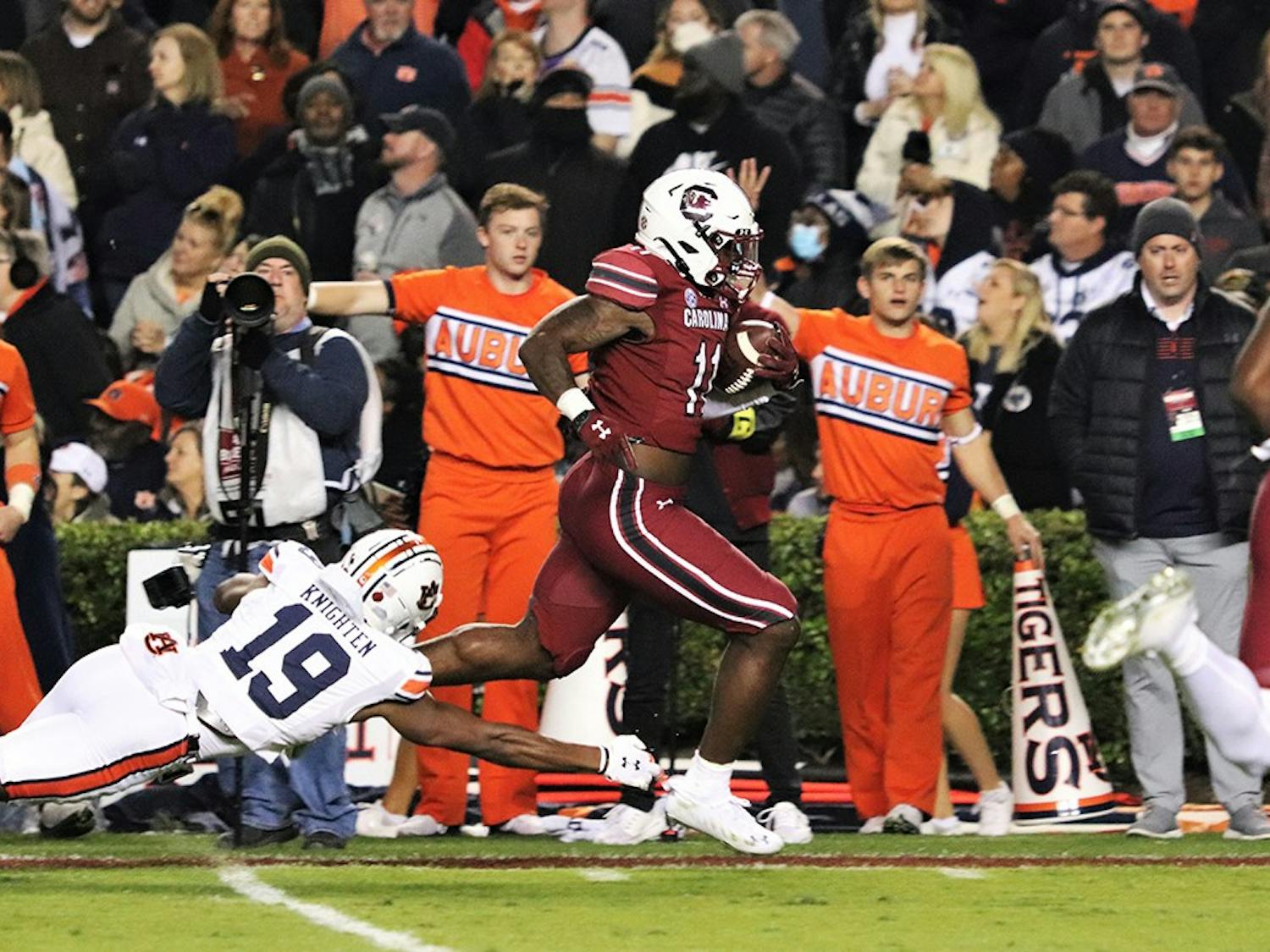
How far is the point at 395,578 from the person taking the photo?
28.7ft

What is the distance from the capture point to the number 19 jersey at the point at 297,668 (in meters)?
8.46

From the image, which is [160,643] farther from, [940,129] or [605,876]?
[940,129]

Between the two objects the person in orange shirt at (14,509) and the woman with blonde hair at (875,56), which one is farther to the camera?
the woman with blonde hair at (875,56)

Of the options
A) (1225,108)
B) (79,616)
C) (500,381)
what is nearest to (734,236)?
(500,381)

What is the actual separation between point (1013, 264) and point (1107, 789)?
8.65 ft

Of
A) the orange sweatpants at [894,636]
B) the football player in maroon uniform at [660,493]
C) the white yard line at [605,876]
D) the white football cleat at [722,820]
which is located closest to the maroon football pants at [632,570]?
the football player in maroon uniform at [660,493]

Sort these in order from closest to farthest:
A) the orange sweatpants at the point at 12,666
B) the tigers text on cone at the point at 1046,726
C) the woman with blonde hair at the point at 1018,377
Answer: the orange sweatpants at the point at 12,666, the tigers text on cone at the point at 1046,726, the woman with blonde hair at the point at 1018,377

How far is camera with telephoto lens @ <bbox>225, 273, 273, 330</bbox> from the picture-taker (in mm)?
9711

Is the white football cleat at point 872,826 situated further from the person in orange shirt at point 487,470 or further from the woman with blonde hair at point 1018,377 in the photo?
the person in orange shirt at point 487,470

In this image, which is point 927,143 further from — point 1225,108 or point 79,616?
point 79,616

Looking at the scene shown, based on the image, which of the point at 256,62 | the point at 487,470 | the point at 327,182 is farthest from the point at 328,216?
the point at 487,470

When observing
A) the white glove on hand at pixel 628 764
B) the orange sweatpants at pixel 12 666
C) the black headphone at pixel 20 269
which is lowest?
the white glove on hand at pixel 628 764

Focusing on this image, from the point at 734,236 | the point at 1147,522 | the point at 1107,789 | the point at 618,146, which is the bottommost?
the point at 1107,789

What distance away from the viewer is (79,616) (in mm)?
12672
